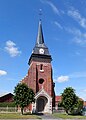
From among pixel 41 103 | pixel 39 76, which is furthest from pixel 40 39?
pixel 41 103

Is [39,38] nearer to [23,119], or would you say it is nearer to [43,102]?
[43,102]

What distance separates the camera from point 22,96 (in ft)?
154

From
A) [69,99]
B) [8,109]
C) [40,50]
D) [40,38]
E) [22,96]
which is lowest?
[8,109]

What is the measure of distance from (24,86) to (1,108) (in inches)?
451

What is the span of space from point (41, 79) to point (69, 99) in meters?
10.8

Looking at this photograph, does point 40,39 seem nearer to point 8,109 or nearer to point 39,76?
point 39,76

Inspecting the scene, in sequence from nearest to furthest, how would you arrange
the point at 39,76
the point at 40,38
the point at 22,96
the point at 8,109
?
the point at 22,96 < the point at 8,109 < the point at 39,76 < the point at 40,38

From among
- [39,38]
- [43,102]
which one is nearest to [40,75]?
[43,102]

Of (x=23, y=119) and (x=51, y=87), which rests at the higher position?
(x=51, y=87)

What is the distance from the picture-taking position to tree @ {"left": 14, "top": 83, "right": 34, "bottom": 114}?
46.6m

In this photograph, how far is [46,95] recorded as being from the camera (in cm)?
5509

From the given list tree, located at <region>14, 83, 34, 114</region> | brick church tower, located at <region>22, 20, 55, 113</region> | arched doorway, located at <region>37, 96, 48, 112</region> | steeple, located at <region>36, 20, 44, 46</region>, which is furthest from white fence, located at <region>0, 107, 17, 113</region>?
steeple, located at <region>36, 20, 44, 46</region>

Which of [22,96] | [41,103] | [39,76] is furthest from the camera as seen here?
[39,76]

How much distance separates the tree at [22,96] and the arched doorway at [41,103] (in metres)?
8.61
